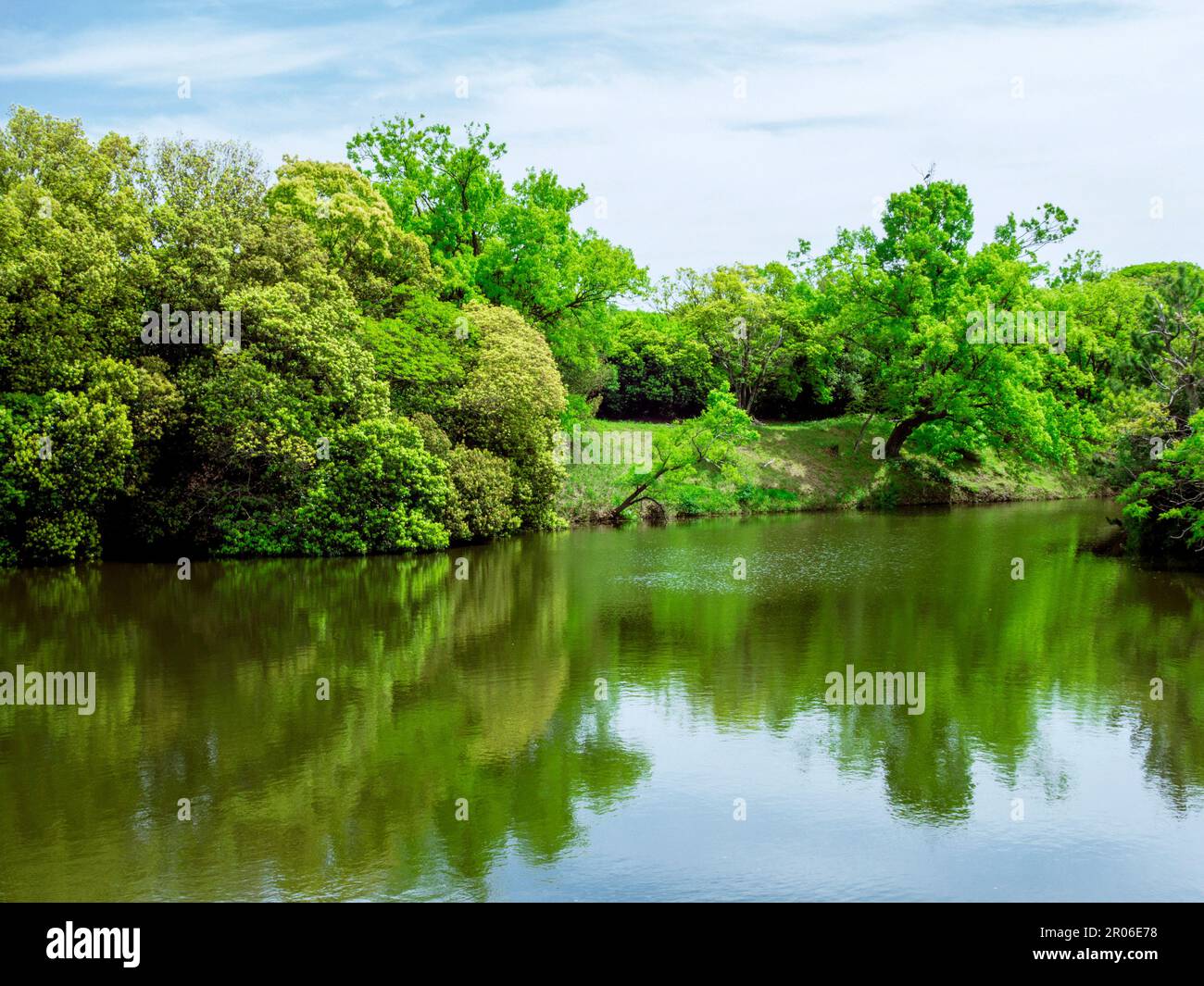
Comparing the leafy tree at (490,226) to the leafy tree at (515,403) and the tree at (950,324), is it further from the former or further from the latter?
the tree at (950,324)

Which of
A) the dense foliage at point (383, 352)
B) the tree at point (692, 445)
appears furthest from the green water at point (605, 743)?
the tree at point (692, 445)

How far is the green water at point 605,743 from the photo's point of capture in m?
8.50

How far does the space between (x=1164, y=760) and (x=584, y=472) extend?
27.7 metres

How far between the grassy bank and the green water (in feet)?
54.8

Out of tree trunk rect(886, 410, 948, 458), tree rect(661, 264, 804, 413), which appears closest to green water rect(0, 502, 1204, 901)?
tree trunk rect(886, 410, 948, 458)

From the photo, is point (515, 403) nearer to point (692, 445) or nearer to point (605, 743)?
point (692, 445)

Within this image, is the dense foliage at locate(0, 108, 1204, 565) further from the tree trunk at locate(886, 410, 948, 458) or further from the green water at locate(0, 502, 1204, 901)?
the green water at locate(0, 502, 1204, 901)

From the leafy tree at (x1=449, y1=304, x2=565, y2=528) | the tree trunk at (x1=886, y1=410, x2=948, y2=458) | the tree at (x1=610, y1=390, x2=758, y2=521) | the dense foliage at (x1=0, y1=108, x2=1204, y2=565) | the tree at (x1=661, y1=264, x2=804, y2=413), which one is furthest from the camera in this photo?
the tree at (x1=661, y1=264, x2=804, y2=413)

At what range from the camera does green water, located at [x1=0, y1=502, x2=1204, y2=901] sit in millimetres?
8500

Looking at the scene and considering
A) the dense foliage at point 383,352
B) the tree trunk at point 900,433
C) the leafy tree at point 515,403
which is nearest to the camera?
the dense foliage at point 383,352

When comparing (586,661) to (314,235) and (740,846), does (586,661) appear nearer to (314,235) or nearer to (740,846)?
(740,846)

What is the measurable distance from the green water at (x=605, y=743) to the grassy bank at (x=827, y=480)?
16698mm

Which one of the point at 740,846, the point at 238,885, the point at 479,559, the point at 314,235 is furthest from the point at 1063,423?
the point at 238,885

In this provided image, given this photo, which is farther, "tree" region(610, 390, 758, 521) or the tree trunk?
the tree trunk
